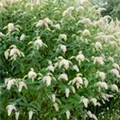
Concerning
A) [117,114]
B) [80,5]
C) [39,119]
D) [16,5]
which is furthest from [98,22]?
[117,114]

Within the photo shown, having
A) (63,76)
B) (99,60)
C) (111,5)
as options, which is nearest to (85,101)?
(63,76)

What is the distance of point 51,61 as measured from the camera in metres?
3.11

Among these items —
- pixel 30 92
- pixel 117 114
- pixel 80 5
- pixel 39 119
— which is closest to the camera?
pixel 30 92

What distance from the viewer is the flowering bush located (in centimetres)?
299

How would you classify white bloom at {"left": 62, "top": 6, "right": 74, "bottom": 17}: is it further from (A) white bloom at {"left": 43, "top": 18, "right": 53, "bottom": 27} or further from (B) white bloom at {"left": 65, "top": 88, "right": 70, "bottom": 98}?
(B) white bloom at {"left": 65, "top": 88, "right": 70, "bottom": 98}

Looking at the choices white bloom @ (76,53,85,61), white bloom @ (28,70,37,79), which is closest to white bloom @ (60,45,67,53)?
white bloom @ (76,53,85,61)

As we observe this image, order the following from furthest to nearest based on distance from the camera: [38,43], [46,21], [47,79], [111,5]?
[111,5]
[46,21]
[38,43]
[47,79]

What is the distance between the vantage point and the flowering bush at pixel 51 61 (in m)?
2.99

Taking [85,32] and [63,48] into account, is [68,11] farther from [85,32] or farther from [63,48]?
[63,48]

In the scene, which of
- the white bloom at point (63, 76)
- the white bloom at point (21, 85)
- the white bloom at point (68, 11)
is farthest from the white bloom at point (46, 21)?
the white bloom at point (21, 85)

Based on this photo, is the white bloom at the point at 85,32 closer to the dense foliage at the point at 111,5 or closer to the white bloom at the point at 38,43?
the white bloom at the point at 38,43

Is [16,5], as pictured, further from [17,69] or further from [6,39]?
[17,69]

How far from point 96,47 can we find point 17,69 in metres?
0.67

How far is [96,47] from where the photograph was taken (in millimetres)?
3230
